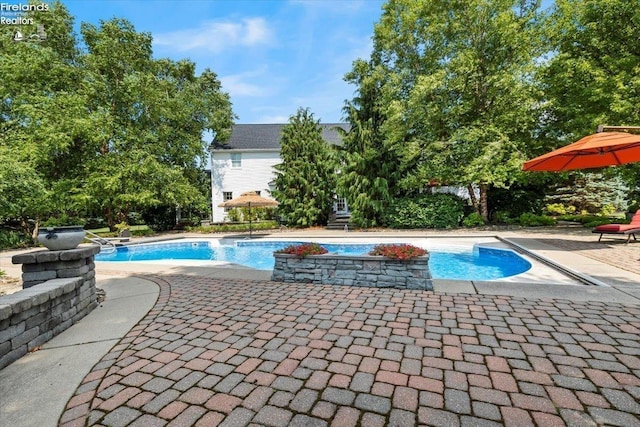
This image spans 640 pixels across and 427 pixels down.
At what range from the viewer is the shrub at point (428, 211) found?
15891mm

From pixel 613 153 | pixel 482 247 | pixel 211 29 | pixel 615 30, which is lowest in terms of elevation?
pixel 482 247

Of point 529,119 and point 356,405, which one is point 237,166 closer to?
point 529,119

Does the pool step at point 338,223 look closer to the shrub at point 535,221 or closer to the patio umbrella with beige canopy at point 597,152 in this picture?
the shrub at point 535,221

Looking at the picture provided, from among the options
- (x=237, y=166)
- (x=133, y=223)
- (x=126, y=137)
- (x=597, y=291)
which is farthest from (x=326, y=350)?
(x=133, y=223)

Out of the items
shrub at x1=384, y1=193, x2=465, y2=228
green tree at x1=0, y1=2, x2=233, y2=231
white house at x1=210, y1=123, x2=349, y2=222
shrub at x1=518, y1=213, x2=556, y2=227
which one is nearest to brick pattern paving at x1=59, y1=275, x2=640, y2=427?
shrub at x1=384, y1=193, x2=465, y2=228

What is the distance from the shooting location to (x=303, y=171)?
770 inches

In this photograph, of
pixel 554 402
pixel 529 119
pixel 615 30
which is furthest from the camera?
pixel 529 119

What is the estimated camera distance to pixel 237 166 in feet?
77.0

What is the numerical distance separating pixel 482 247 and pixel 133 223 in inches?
1124

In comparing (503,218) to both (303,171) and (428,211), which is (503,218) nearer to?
(428,211)

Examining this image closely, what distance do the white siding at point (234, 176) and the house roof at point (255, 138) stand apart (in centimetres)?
80

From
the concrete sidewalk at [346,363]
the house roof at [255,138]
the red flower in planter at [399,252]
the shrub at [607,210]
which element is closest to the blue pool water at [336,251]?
the red flower in planter at [399,252]

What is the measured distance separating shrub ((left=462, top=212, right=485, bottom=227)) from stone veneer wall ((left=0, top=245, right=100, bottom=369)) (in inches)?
629

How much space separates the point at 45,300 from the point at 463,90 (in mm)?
16897
